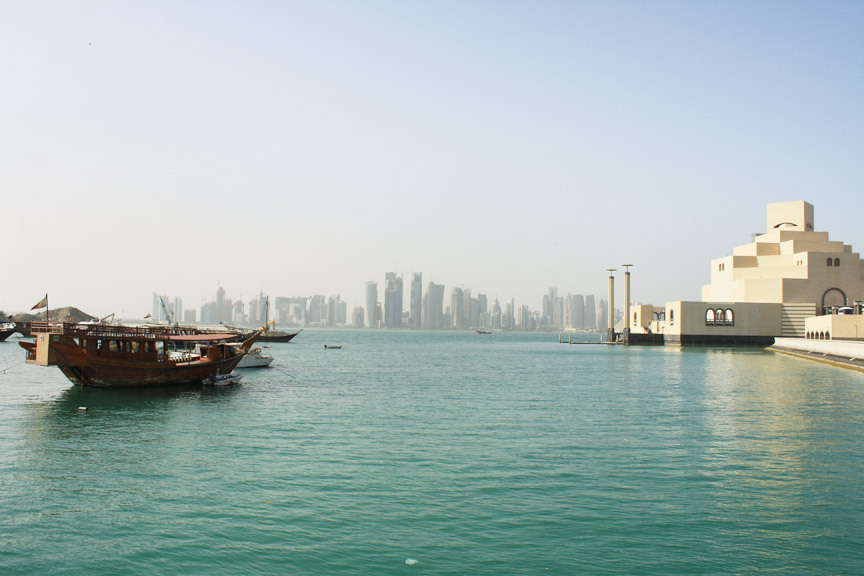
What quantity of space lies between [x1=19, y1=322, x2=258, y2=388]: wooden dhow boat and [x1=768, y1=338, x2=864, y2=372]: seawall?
171ft

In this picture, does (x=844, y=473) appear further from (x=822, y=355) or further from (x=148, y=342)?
(x=822, y=355)

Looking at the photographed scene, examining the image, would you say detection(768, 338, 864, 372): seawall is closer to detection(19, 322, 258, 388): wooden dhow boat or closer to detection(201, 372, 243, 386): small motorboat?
detection(201, 372, 243, 386): small motorboat

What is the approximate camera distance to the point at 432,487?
1666 centimetres

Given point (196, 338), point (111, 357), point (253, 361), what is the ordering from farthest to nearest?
point (253, 361) < point (196, 338) < point (111, 357)

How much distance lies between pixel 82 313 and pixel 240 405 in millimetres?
181526

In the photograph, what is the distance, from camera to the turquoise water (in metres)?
12.0

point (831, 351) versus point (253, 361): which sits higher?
point (831, 351)

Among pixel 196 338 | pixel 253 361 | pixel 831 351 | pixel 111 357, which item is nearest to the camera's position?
pixel 111 357

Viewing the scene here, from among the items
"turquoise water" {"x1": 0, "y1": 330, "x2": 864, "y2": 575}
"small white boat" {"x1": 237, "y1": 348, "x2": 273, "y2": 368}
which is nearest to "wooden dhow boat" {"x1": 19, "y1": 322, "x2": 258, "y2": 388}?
"turquoise water" {"x1": 0, "y1": 330, "x2": 864, "y2": 575}

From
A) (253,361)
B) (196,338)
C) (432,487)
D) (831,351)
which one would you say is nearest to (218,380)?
(196,338)

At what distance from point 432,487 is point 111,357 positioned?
30430 millimetres

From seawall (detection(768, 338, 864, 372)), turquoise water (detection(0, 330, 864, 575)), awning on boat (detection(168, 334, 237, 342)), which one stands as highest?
awning on boat (detection(168, 334, 237, 342))

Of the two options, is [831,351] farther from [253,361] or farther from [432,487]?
[432,487]

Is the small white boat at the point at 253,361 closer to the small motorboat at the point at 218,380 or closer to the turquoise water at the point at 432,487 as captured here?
the small motorboat at the point at 218,380
